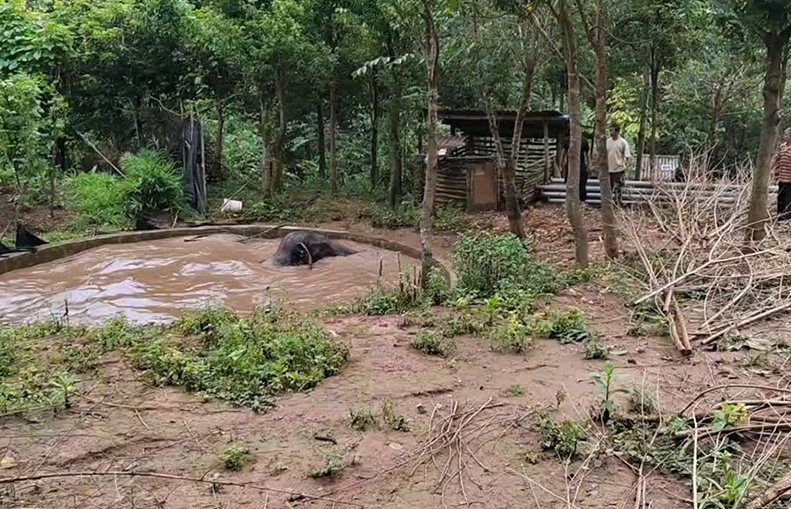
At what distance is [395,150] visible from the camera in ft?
41.8

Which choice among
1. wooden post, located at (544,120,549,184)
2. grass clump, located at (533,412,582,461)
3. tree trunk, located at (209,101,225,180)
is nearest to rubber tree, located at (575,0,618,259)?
grass clump, located at (533,412,582,461)

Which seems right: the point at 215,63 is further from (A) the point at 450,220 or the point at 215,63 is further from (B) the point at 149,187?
(A) the point at 450,220

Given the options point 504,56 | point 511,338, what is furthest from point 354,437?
point 504,56

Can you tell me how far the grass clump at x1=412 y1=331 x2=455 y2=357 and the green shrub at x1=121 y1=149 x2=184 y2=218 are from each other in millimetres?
8102

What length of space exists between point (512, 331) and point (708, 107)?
13.0 meters

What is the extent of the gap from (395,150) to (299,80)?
2.30 m

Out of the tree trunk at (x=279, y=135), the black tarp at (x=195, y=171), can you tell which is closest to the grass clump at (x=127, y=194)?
the black tarp at (x=195, y=171)

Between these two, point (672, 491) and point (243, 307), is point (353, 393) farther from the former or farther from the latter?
point (243, 307)

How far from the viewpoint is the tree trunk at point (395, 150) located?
12367 millimetres

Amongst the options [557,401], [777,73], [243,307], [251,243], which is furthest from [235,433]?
[251,243]

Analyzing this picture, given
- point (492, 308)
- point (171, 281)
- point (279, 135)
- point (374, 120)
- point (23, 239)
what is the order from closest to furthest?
point (492, 308)
point (171, 281)
point (23, 239)
point (279, 135)
point (374, 120)

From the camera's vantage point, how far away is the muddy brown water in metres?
7.57

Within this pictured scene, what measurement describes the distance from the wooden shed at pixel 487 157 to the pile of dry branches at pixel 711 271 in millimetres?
5269

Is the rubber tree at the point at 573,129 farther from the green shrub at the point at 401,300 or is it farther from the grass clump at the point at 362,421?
the grass clump at the point at 362,421
